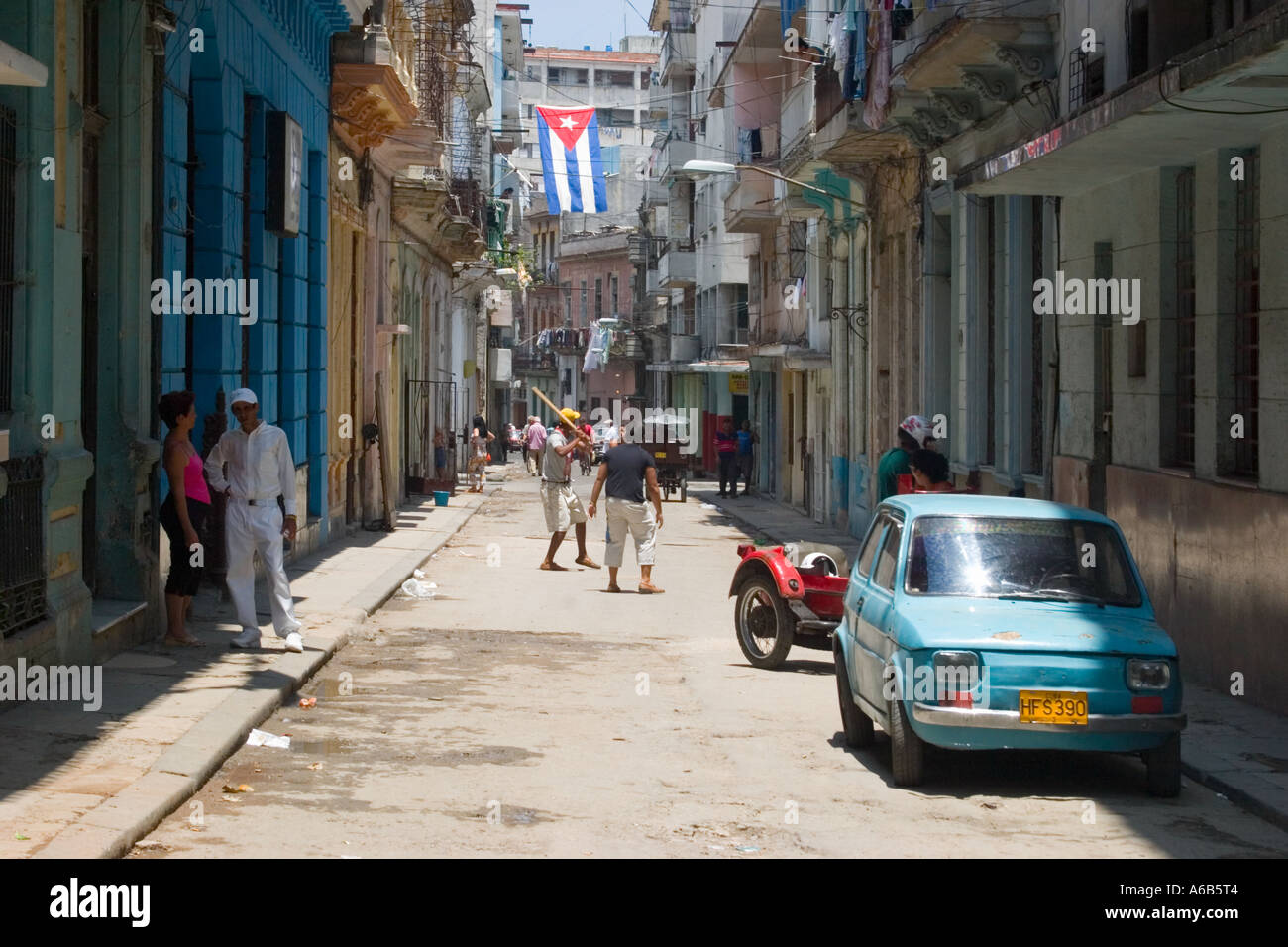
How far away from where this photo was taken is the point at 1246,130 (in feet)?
38.1

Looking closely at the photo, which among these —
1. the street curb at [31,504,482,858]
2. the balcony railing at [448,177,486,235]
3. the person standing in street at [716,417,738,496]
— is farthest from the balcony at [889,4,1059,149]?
the person standing in street at [716,417,738,496]

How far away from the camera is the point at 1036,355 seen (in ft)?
61.7

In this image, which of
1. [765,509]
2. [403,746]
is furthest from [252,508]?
[765,509]

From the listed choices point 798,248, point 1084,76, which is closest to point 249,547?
point 1084,76

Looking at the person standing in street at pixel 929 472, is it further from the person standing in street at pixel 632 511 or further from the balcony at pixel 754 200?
the balcony at pixel 754 200

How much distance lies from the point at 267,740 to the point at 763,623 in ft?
16.1

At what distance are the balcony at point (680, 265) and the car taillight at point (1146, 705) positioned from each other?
52.1 metres

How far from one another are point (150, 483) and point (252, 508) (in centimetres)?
87

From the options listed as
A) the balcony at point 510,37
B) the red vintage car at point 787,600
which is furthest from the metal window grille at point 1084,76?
the balcony at point 510,37

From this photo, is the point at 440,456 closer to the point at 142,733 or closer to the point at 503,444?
the point at 142,733

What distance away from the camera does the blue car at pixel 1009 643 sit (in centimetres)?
850

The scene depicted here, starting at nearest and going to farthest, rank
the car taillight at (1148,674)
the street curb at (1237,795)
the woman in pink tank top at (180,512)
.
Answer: the street curb at (1237,795)
the car taillight at (1148,674)
the woman in pink tank top at (180,512)

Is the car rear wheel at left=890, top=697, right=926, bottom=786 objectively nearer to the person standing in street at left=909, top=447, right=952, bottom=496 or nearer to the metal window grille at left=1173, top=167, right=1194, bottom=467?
the person standing in street at left=909, top=447, right=952, bottom=496

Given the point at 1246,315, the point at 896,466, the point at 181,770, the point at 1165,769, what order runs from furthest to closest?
the point at 896,466 → the point at 1246,315 → the point at 1165,769 → the point at 181,770
